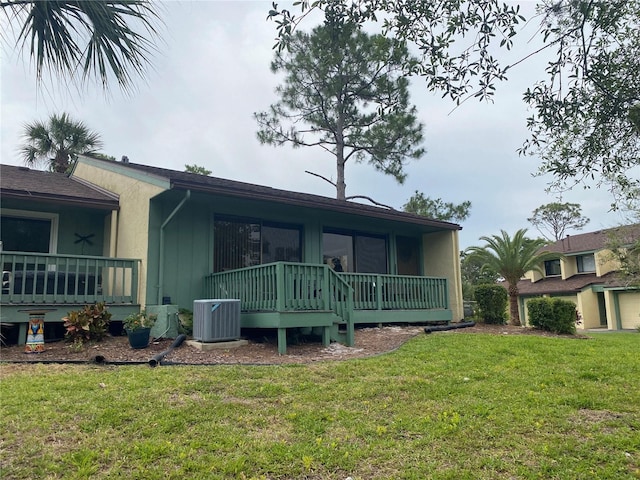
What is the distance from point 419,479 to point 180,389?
2707mm

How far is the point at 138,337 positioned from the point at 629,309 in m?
27.2

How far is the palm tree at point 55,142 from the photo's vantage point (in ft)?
57.1

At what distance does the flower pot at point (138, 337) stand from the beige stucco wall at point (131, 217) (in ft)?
5.02

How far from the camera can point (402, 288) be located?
37.0ft

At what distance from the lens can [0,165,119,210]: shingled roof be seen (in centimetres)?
898

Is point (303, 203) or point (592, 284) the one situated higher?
point (303, 203)

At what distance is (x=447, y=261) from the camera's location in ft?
44.2

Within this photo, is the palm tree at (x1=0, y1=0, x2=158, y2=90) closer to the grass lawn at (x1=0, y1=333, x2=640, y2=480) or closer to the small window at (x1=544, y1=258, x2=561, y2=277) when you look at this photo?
the grass lawn at (x1=0, y1=333, x2=640, y2=480)

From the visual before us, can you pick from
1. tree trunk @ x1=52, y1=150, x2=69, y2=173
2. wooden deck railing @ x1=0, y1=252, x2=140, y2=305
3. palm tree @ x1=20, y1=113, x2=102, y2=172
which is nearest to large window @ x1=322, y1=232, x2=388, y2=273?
wooden deck railing @ x1=0, y1=252, x2=140, y2=305

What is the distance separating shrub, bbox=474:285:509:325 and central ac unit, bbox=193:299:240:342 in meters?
7.47

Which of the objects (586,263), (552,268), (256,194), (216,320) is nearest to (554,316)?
(256,194)

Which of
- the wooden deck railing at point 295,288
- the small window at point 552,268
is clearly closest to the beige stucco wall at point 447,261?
the wooden deck railing at point 295,288

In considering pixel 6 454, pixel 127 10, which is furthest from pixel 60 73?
pixel 6 454

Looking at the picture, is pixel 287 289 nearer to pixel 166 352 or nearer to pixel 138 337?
pixel 166 352
